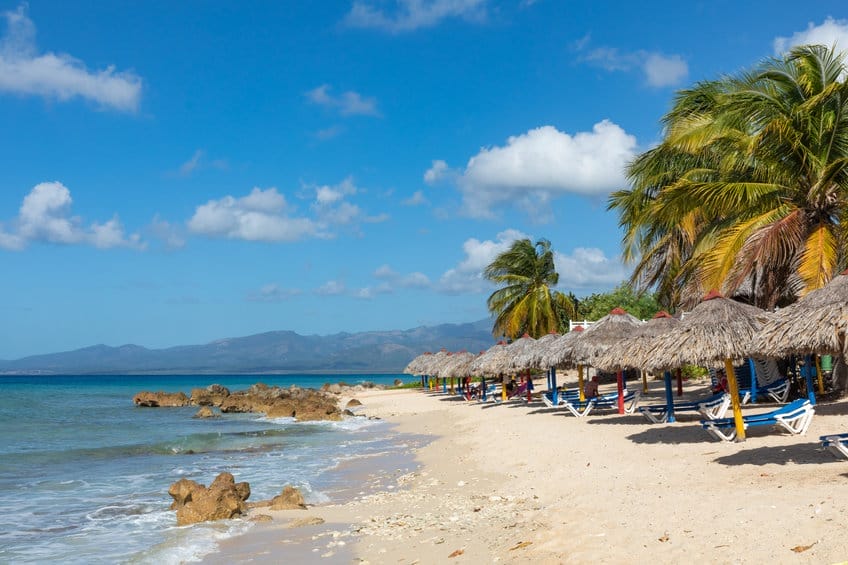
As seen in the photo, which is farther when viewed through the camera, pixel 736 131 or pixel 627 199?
pixel 627 199

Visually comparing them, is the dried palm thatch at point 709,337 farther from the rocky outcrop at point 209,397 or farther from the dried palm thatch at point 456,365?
the rocky outcrop at point 209,397

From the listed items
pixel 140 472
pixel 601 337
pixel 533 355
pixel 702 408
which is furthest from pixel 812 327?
pixel 140 472

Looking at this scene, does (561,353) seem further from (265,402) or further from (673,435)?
(265,402)

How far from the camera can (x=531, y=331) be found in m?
33.5

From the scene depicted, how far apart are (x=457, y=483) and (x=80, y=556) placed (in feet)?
18.3

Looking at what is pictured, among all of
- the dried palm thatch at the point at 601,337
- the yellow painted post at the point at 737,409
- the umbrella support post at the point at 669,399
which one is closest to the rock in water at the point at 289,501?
the yellow painted post at the point at 737,409

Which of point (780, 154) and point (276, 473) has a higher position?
point (780, 154)

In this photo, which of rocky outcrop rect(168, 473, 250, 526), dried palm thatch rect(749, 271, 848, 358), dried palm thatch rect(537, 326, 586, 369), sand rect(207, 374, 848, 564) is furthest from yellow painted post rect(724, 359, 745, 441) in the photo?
rocky outcrop rect(168, 473, 250, 526)

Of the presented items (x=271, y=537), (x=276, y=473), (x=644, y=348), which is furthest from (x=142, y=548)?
(x=644, y=348)

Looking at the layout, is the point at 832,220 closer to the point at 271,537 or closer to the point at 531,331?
the point at 271,537

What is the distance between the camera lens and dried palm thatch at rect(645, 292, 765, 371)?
1090 centimetres

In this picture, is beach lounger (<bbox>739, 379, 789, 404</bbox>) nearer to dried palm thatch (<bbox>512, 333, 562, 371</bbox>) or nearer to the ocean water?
dried palm thatch (<bbox>512, 333, 562, 371</bbox>)

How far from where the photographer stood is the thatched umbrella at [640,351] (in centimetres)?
1238

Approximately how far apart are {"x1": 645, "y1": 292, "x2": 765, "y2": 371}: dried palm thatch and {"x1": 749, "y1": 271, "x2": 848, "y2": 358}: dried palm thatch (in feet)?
3.65
